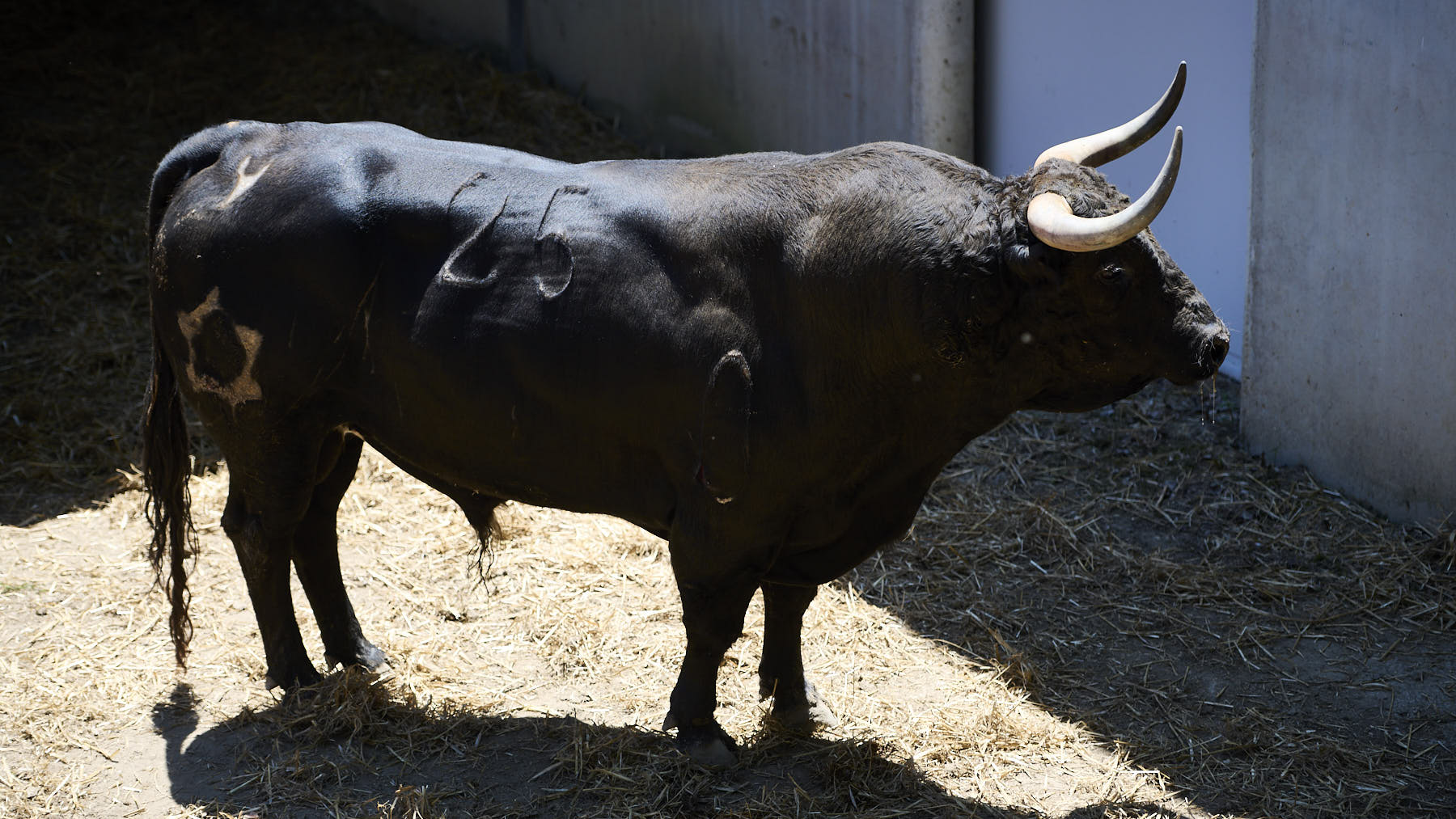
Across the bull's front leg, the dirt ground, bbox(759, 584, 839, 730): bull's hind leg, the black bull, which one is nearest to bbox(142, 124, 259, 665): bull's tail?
the black bull

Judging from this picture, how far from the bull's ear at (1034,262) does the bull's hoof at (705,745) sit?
1692 millimetres

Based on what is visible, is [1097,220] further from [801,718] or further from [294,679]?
[294,679]

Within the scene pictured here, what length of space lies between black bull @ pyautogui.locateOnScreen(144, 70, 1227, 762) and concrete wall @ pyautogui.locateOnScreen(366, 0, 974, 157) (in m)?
4.40

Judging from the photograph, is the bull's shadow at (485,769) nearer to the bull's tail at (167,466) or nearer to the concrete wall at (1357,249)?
the bull's tail at (167,466)

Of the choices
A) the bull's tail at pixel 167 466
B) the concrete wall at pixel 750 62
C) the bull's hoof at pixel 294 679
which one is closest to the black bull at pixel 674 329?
the bull's tail at pixel 167 466

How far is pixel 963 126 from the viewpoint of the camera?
820 centimetres

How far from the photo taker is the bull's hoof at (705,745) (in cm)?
407

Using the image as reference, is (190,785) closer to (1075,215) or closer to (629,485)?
(629,485)

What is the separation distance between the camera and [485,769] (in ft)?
13.8

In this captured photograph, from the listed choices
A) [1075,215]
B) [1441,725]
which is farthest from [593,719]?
[1441,725]

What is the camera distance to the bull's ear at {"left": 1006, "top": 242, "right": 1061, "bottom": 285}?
3316 mm

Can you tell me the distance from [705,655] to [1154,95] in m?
4.57

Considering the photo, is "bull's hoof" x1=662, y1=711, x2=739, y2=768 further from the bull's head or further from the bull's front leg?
the bull's head

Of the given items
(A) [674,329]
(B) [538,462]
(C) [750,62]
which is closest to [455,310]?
(B) [538,462]
